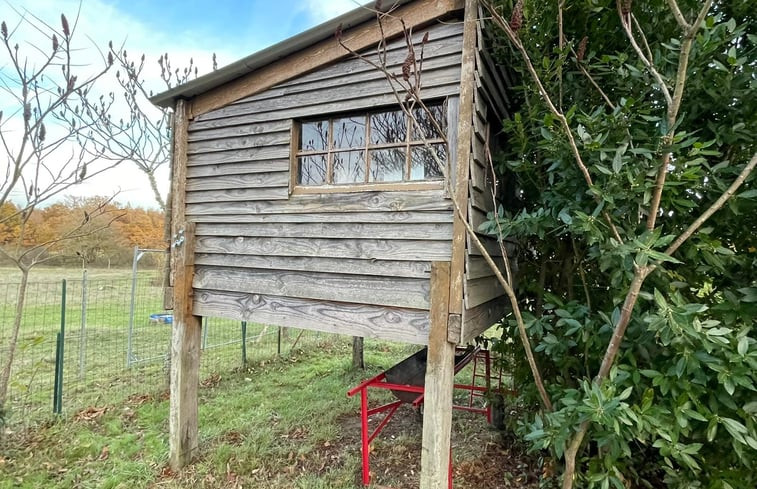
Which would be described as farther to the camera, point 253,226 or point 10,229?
point 10,229

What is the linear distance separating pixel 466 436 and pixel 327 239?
9.22ft

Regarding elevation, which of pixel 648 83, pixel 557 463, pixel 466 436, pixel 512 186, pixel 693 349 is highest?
pixel 648 83

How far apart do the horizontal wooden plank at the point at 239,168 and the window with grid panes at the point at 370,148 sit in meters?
0.16

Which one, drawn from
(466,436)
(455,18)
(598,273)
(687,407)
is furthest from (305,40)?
(466,436)

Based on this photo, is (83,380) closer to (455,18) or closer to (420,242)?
(420,242)

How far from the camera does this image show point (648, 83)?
6.89 ft

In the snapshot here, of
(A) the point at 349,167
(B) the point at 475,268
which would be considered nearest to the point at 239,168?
(A) the point at 349,167

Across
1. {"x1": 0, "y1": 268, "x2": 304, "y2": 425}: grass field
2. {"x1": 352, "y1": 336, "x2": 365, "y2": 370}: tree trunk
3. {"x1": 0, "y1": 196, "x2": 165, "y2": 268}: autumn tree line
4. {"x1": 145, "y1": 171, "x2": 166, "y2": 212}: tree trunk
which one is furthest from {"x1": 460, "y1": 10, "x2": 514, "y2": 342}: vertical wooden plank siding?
{"x1": 0, "y1": 196, "x2": 165, "y2": 268}: autumn tree line

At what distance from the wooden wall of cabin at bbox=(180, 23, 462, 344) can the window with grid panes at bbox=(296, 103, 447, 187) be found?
0.41 feet

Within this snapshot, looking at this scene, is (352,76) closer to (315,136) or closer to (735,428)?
(315,136)

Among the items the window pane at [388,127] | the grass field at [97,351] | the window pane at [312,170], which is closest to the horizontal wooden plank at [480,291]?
the window pane at [388,127]

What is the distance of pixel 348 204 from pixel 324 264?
51 centimetres

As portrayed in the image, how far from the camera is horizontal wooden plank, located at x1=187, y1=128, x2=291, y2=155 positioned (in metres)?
3.17

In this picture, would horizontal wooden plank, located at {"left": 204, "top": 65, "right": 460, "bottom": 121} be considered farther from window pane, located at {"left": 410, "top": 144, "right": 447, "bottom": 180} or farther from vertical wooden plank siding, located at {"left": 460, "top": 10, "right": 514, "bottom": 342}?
window pane, located at {"left": 410, "top": 144, "right": 447, "bottom": 180}
